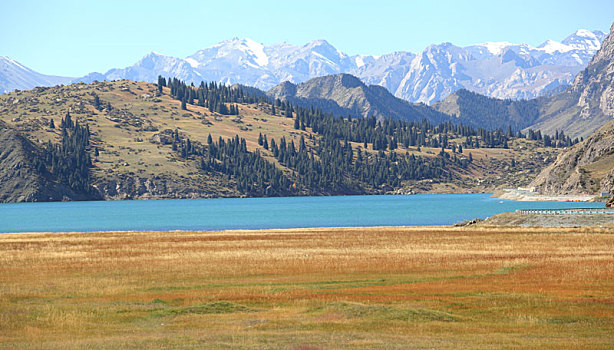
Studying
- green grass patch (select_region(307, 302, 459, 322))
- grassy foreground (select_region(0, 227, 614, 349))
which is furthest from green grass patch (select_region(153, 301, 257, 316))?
green grass patch (select_region(307, 302, 459, 322))

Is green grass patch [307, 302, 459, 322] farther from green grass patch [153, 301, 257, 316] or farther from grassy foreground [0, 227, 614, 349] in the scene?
green grass patch [153, 301, 257, 316]

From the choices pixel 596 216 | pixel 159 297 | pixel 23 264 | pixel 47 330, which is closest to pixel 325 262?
pixel 159 297

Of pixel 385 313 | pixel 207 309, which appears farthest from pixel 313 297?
pixel 385 313

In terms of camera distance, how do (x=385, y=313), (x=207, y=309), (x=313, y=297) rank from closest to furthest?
1. (x=385, y=313)
2. (x=207, y=309)
3. (x=313, y=297)

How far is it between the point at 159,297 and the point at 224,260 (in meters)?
20.7

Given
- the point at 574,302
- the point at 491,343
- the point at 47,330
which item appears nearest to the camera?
the point at 491,343

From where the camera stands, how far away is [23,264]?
212 feet

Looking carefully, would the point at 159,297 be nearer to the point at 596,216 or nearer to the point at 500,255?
the point at 500,255

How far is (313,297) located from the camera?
44125 millimetres

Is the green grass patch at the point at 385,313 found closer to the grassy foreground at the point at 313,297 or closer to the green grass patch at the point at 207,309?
the grassy foreground at the point at 313,297

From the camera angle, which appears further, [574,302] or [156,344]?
[574,302]

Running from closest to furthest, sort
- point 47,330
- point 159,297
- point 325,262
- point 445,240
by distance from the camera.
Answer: point 47,330, point 159,297, point 325,262, point 445,240

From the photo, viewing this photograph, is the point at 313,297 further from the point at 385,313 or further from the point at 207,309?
the point at 385,313

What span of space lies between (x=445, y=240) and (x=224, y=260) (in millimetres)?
32480
